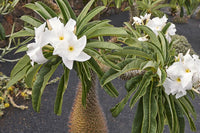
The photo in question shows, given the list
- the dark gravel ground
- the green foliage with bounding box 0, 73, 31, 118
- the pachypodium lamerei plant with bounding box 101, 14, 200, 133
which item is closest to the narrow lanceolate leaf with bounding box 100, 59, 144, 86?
the pachypodium lamerei plant with bounding box 101, 14, 200, 133

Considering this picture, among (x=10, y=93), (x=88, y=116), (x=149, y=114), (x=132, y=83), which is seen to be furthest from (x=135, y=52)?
(x=10, y=93)

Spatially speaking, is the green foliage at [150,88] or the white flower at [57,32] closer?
the white flower at [57,32]

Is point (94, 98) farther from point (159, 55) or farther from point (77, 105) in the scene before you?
point (159, 55)

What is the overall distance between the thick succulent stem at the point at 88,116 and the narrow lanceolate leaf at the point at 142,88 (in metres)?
0.43

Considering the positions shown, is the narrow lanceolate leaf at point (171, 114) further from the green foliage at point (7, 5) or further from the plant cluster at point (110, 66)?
the green foliage at point (7, 5)

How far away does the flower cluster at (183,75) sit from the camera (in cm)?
71

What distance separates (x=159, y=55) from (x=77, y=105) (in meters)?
0.62

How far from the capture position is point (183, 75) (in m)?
0.72

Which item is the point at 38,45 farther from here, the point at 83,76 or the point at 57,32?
the point at 83,76

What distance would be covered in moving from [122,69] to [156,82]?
165 millimetres

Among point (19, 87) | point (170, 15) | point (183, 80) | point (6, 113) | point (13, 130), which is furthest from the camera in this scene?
point (170, 15)

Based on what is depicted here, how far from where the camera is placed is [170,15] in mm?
5465

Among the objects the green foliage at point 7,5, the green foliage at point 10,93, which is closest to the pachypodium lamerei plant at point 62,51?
the green foliage at point 7,5

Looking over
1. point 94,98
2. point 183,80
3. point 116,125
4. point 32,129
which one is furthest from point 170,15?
point 183,80
